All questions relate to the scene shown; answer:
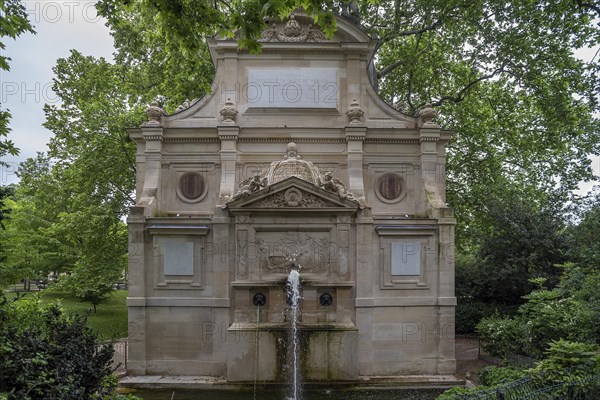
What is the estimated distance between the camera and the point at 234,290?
1366 cm

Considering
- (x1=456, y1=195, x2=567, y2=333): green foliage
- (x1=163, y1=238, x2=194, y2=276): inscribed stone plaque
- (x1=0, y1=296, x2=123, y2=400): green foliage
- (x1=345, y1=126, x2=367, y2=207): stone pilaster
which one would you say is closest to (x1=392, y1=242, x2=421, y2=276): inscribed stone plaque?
(x1=345, y1=126, x2=367, y2=207): stone pilaster

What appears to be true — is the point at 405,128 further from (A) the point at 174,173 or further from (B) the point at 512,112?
(B) the point at 512,112

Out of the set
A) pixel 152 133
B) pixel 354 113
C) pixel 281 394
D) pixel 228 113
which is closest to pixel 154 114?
pixel 152 133

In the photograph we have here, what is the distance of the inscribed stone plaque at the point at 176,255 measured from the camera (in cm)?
1393

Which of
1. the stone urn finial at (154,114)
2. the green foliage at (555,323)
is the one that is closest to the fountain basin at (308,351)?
the green foliage at (555,323)

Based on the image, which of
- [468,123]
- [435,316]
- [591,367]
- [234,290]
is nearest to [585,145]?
[468,123]

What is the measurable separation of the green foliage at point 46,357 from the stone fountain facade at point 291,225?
5590 mm

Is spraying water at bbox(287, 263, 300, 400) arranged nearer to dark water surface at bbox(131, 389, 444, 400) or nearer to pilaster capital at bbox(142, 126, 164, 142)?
dark water surface at bbox(131, 389, 444, 400)

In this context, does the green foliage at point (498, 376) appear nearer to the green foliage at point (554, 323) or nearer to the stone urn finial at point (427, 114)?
the green foliage at point (554, 323)

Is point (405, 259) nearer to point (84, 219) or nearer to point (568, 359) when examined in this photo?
point (568, 359)

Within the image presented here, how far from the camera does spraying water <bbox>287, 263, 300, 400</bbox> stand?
41.5 feet

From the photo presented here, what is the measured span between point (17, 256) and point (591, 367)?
55.2 ft

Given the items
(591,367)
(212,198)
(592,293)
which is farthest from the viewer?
(212,198)

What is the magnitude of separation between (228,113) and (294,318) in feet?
21.7
